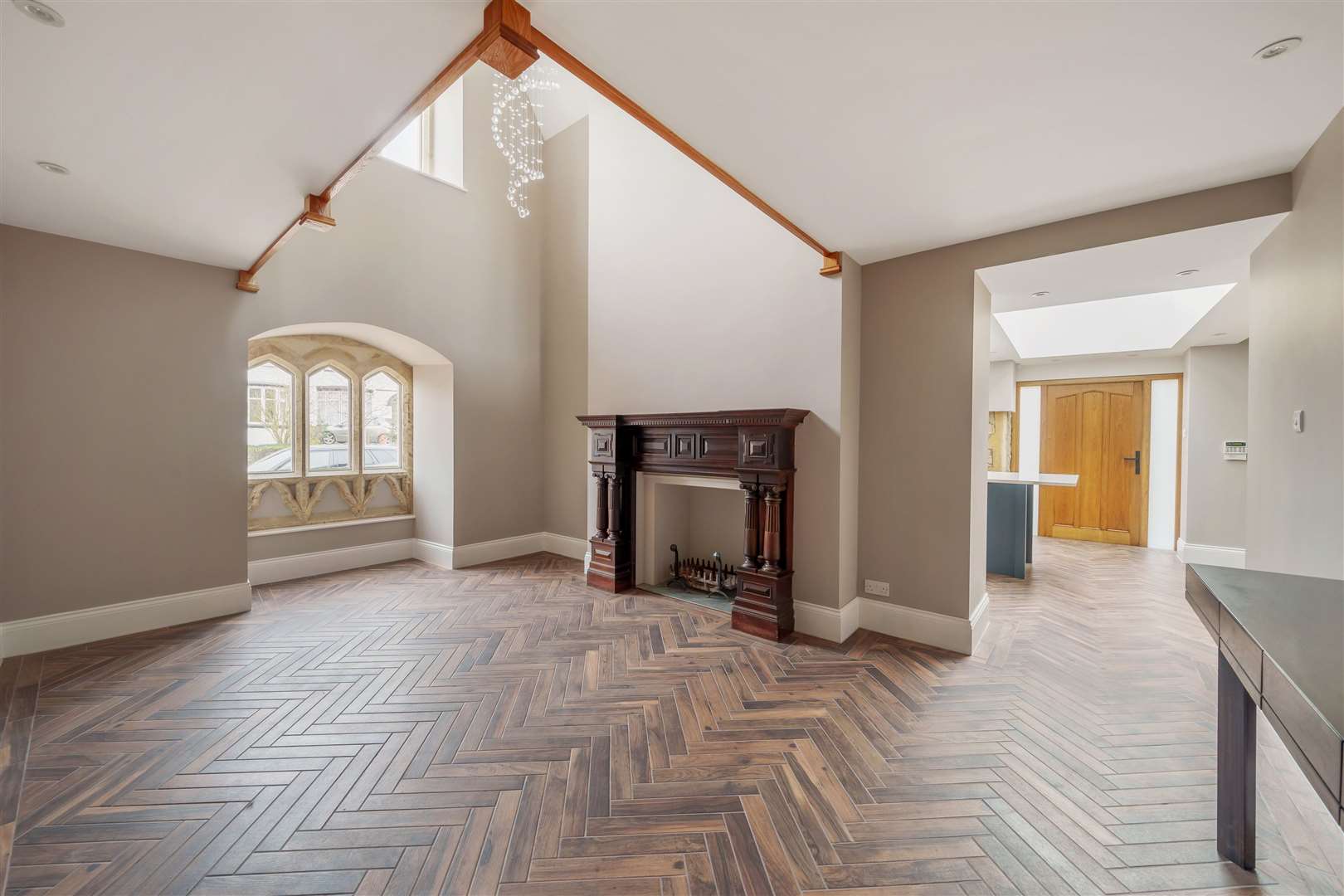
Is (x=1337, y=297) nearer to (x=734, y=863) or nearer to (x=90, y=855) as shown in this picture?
(x=734, y=863)

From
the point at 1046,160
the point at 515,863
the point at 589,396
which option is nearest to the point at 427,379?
the point at 589,396

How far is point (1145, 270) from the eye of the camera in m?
3.36

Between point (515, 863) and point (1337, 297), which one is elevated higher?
point (1337, 297)

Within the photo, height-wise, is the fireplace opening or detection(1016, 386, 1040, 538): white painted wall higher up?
detection(1016, 386, 1040, 538): white painted wall

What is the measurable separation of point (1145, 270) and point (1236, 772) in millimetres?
2930

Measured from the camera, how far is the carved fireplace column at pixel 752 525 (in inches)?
154

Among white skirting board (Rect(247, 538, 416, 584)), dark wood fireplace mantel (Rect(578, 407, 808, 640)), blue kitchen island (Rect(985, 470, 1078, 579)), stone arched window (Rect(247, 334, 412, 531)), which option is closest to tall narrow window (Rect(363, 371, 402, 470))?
stone arched window (Rect(247, 334, 412, 531))

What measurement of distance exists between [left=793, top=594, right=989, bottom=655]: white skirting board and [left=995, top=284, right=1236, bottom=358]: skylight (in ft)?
11.2

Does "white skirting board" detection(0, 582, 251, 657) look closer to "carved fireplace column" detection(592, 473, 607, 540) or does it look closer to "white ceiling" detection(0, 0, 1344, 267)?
"white ceiling" detection(0, 0, 1344, 267)

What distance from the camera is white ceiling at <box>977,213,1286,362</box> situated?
2850 millimetres

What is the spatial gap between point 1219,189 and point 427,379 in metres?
6.28

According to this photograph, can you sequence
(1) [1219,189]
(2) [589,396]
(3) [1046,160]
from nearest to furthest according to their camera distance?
(3) [1046,160], (1) [1219,189], (2) [589,396]

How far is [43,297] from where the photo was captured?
3330 mm

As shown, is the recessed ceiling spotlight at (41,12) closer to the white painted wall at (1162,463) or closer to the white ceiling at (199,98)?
the white ceiling at (199,98)
